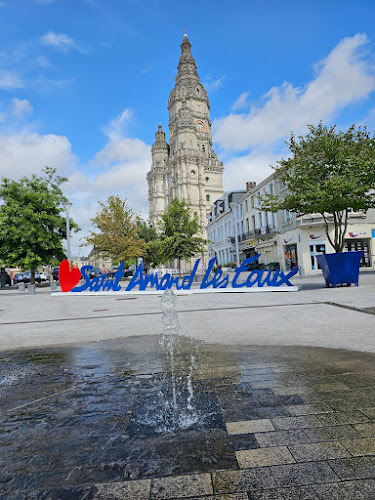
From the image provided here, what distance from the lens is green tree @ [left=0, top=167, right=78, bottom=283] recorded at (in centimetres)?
2728

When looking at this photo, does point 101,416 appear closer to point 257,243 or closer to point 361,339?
point 361,339

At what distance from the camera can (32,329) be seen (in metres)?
8.74

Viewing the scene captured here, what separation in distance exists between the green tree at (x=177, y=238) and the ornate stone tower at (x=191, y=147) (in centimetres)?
5916

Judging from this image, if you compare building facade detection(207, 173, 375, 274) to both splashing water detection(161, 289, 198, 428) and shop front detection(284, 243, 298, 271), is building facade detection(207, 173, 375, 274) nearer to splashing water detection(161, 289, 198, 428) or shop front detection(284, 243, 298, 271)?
shop front detection(284, 243, 298, 271)

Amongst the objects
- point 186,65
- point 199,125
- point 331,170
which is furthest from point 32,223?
point 186,65

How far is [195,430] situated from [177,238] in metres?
27.9

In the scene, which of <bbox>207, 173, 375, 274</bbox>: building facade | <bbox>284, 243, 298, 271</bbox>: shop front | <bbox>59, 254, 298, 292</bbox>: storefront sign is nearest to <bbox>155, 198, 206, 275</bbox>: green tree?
<bbox>207, 173, 375, 274</bbox>: building facade

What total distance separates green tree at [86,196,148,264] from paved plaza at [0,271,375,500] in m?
30.0

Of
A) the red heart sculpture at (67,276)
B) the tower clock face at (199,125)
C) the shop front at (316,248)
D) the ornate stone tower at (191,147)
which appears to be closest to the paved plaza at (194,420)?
the red heart sculpture at (67,276)

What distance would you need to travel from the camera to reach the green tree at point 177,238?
100 feet

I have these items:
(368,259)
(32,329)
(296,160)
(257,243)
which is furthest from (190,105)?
(32,329)

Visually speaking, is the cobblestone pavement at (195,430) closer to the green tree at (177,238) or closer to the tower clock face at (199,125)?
the green tree at (177,238)

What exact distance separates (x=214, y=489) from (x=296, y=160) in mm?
16468

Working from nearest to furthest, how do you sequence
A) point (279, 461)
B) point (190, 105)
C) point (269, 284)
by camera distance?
point (279, 461) → point (269, 284) → point (190, 105)
